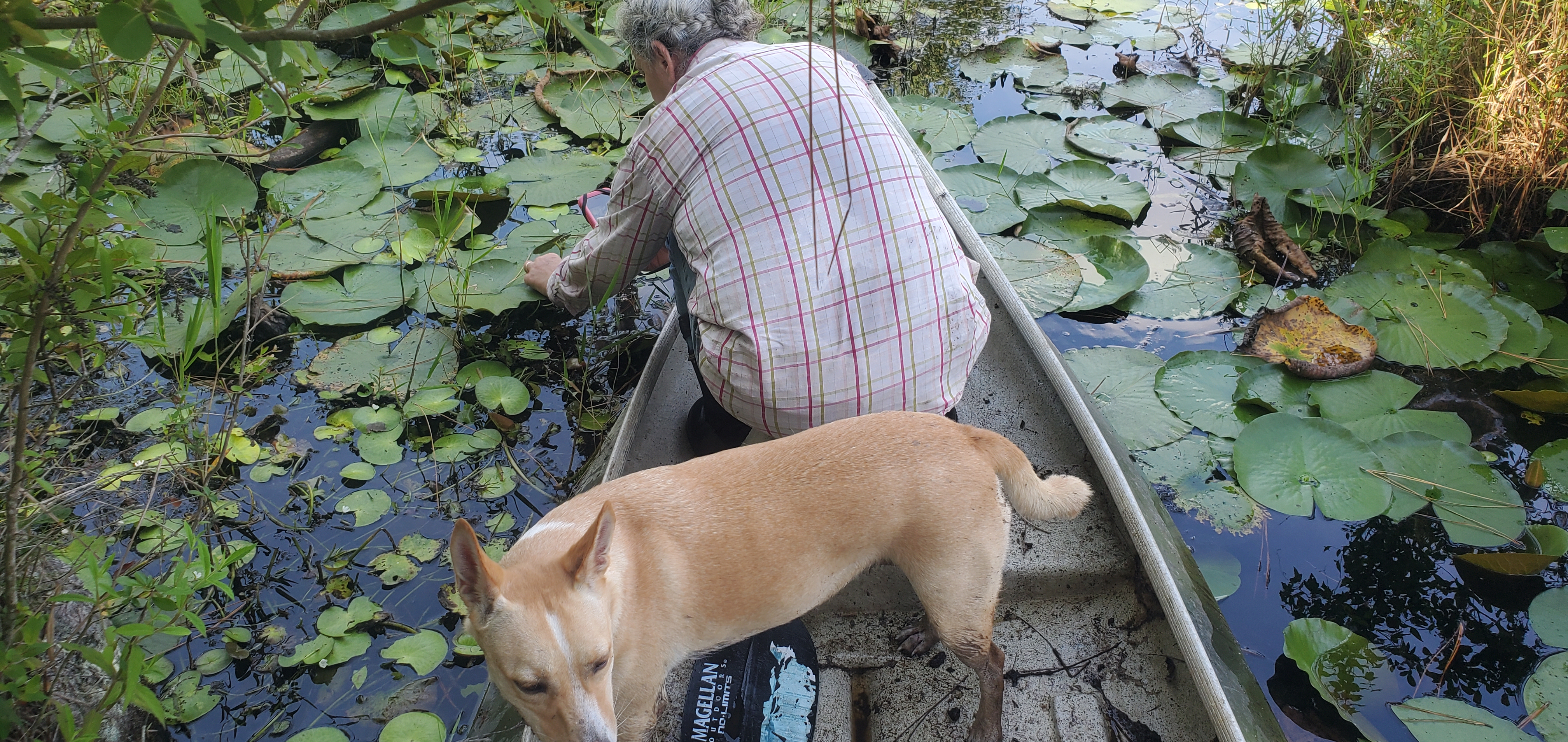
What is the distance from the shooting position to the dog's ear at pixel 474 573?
1561 millimetres

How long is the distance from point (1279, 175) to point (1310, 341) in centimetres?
139

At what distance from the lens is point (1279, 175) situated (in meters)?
4.54

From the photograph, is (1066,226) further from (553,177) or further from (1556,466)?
(553,177)

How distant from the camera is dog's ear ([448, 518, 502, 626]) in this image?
1561mm

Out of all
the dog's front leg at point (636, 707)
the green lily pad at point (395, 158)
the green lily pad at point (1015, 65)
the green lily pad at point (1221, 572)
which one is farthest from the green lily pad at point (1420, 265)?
the green lily pad at point (395, 158)

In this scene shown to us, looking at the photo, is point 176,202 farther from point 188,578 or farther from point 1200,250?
point 1200,250

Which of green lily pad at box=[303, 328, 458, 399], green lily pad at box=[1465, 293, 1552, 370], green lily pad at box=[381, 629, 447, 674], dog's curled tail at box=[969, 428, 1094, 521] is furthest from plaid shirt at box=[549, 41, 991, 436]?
green lily pad at box=[1465, 293, 1552, 370]

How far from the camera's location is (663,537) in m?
1.95

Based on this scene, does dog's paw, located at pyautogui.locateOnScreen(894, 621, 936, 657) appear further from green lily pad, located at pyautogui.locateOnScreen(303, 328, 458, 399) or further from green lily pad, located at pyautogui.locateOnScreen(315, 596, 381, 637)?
green lily pad, located at pyautogui.locateOnScreen(303, 328, 458, 399)

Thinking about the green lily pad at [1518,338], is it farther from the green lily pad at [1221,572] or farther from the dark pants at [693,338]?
the dark pants at [693,338]

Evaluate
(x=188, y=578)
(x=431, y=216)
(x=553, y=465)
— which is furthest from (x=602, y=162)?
(x=188, y=578)

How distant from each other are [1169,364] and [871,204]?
6.04ft

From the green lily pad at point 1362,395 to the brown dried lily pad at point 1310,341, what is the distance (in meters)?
0.05

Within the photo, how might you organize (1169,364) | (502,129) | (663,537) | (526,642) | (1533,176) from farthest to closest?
(502,129), (1533,176), (1169,364), (663,537), (526,642)
